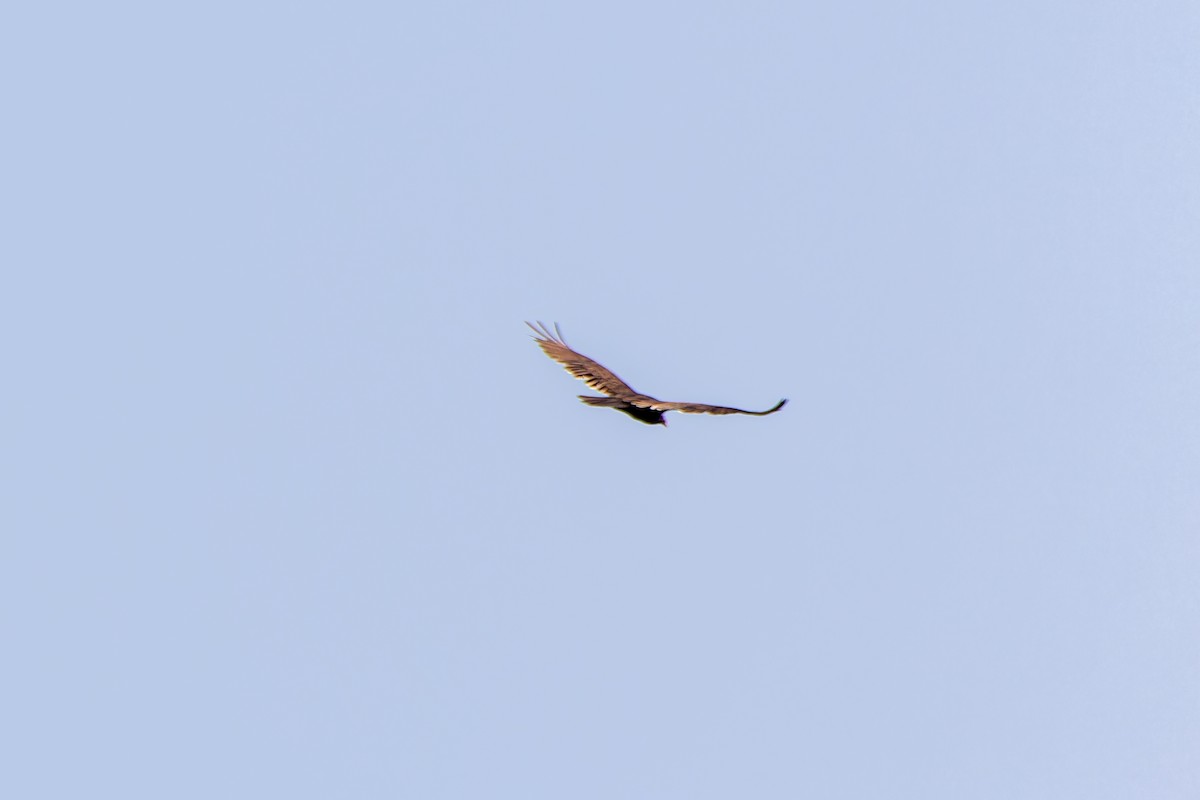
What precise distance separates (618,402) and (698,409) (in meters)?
5.34

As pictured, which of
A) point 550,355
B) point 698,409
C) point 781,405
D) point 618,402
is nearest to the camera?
point 781,405

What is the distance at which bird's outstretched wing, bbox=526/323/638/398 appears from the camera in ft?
131

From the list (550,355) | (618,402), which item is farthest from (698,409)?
(550,355)

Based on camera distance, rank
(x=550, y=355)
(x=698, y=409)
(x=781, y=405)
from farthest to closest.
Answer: (x=550, y=355) < (x=698, y=409) < (x=781, y=405)

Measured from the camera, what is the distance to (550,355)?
138 feet

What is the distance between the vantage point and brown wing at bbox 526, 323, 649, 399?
39938 millimetres

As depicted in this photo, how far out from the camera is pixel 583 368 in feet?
136

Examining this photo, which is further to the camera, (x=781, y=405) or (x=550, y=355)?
(x=550, y=355)

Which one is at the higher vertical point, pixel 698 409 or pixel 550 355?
pixel 550 355

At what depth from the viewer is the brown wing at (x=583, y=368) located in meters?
39.9

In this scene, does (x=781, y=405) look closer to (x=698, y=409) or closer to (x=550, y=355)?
(x=698, y=409)

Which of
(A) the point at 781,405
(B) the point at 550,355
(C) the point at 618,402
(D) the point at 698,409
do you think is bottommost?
(A) the point at 781,405

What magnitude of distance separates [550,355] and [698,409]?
381 inches

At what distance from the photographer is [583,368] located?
4131 cm
